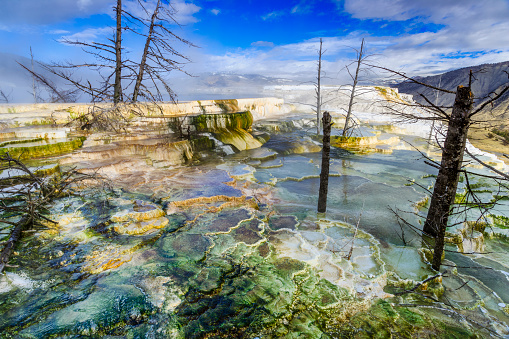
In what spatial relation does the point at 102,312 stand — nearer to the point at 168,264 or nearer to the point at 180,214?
the point at 168,264

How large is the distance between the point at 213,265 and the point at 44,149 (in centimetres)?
643

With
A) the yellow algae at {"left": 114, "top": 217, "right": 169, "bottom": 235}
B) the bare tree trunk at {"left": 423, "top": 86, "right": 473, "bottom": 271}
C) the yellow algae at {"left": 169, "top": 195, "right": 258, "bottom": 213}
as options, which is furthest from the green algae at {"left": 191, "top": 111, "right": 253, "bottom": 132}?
the bare tree trunk at {"left": 423, "top": 86, "right": 473, "bottom": 271}

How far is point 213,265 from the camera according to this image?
4.23m

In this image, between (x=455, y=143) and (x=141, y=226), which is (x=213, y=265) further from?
(x=455, y=143)

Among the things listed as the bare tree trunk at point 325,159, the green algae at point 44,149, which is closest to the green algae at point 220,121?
the green algae at point 44,149

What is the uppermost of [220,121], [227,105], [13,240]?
[227,105]

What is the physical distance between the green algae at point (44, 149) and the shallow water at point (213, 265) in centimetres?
221

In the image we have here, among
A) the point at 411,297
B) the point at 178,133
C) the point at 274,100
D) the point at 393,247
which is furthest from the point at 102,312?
the point at 274,100

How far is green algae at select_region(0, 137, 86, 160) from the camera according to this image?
22.2 ft

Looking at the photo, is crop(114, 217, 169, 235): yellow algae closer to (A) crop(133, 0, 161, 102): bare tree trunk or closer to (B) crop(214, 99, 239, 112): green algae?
(A) crop(133, 0, 161, 102): bare tree trunk

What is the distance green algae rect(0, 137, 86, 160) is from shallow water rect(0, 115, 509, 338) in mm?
2211

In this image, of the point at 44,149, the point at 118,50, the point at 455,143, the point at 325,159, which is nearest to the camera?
the point at 455,143

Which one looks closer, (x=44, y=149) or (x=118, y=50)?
(x=44, y=149)

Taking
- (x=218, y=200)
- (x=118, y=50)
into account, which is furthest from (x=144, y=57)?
(x=218, y=200)
